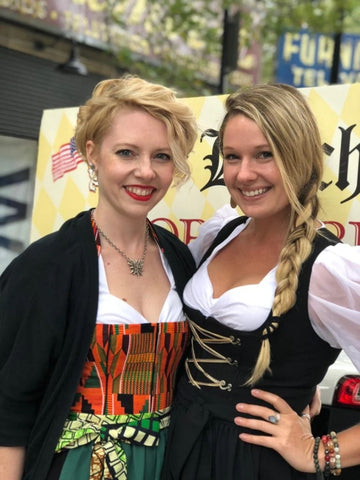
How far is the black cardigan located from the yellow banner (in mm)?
1059

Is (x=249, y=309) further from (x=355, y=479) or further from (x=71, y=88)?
(x=71, y=88)

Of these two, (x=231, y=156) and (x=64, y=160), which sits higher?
(x=64, y=160)

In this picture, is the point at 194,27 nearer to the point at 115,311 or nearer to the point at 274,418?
the point at 115,311

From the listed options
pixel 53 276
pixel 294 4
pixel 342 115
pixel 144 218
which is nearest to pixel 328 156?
pixel 342 115

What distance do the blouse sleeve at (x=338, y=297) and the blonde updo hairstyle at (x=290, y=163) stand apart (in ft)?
0.22

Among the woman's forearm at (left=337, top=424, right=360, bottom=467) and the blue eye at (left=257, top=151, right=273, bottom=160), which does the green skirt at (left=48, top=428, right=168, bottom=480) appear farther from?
the blue eye at (left=257, top=151, right=273, bottom=160)

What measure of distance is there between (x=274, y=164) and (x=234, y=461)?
93cm

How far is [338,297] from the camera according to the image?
1699 mm

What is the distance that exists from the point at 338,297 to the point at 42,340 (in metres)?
0.88

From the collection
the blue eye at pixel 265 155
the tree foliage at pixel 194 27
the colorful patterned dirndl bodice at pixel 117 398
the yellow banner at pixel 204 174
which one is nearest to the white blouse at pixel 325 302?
the colorful patterned dirndl bodice at pixel 117 398

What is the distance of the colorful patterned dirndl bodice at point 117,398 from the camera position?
1.85 metres

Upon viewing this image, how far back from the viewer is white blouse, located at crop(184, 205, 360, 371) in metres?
1.69

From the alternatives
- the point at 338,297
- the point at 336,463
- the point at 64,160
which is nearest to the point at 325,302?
the point at 338,297

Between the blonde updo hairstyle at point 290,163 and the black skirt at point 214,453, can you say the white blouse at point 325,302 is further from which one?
the black skirt at point 214,453
